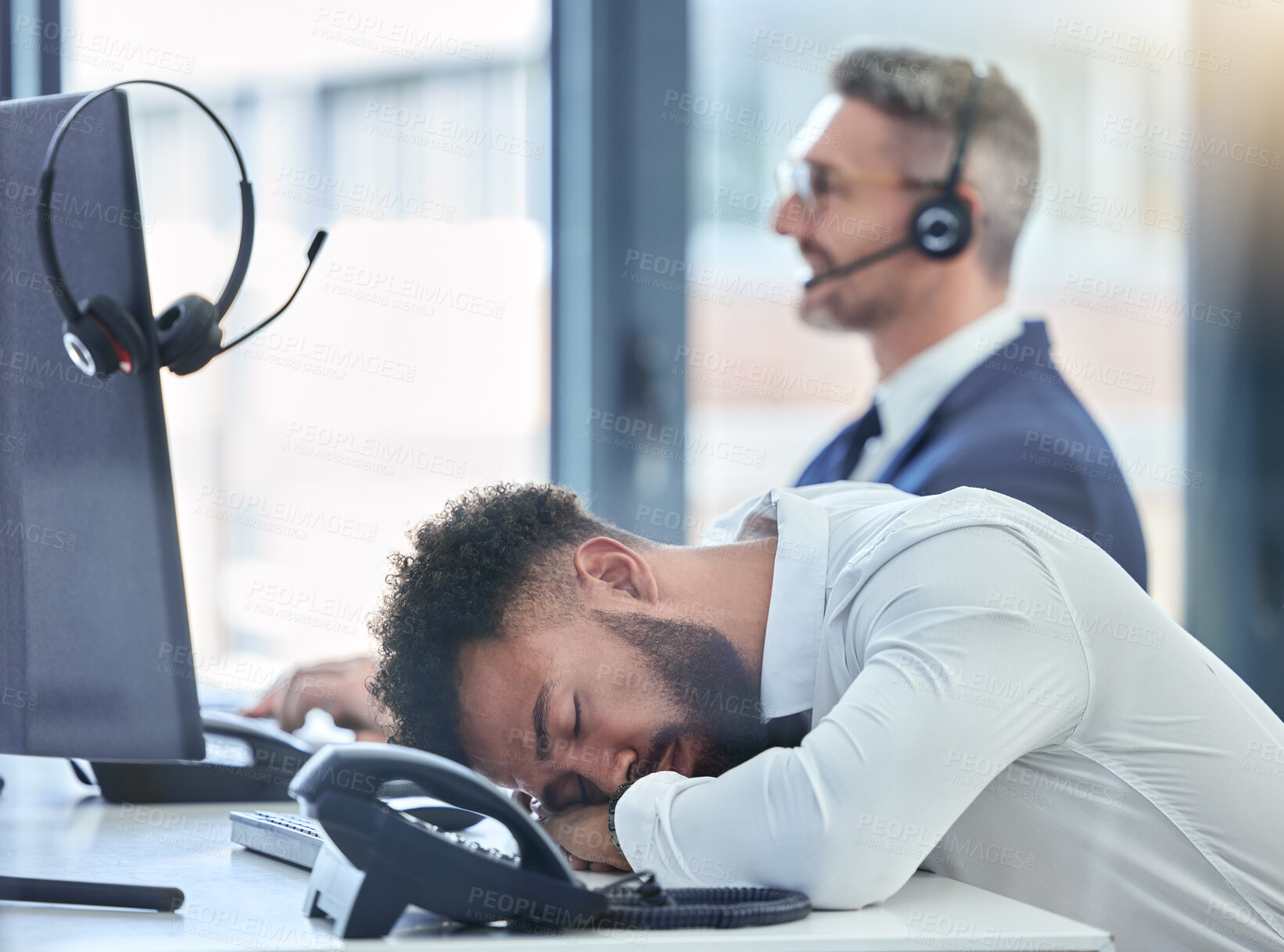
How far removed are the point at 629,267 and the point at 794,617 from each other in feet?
5.58

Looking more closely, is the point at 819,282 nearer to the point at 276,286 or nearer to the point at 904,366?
the point at 904,366

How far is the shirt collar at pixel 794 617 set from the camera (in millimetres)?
950

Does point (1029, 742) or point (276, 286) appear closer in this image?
point (1029, 742)

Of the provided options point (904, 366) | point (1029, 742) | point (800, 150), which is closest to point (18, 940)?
point (1029, 742)

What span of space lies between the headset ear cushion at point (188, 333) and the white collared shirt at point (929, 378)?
1275 mm

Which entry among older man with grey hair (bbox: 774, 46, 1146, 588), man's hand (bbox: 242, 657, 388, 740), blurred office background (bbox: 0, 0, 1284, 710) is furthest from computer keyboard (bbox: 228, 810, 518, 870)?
blurred office background (bbox: 0, 0, 1284, 710)

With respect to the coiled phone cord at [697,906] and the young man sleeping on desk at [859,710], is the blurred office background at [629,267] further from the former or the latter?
the coiled phone cord at [697,906]

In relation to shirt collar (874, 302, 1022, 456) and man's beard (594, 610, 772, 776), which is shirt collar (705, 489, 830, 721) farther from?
shirt collar (874, 302, 1022, 456)

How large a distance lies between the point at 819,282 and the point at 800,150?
0.82ft

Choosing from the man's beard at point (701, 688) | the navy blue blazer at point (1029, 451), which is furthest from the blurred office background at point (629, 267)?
the man's beard at point (701, 688)

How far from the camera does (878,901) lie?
76 centimetres

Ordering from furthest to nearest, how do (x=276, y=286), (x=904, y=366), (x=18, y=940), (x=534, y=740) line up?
(x=276, y=286)
(x=904, y=366)
(x=534, y=740)
(x=18, y=940)

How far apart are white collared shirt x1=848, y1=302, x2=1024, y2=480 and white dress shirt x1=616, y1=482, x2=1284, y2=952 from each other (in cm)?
96

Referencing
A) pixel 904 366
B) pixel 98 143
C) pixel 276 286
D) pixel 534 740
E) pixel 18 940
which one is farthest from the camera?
pixel 276 286
